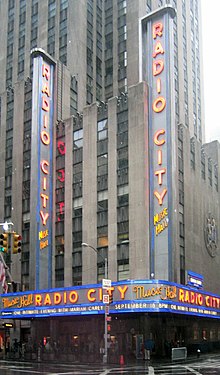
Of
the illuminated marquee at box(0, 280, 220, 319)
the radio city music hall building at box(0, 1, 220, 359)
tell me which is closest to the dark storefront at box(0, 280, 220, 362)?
the illuminated marquee at box(0, 280, 220, 319)

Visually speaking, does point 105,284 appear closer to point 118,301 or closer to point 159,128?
point 118,301

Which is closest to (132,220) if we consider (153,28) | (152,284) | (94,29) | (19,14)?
(152,284)

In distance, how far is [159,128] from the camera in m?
51.8

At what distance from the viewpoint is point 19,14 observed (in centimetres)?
8938

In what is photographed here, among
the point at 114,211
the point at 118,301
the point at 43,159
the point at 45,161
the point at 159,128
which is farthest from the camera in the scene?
the point at 45,161

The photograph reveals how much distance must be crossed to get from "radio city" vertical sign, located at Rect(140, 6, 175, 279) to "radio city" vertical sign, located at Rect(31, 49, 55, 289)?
13.0m

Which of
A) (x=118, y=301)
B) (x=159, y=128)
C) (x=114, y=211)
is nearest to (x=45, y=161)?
(x=114, y=211)

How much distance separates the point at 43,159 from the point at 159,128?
15.1m

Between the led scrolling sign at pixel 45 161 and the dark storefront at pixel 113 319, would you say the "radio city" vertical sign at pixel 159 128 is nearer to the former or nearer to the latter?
the dark storefront at pixel 113 319

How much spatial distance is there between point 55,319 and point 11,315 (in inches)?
191

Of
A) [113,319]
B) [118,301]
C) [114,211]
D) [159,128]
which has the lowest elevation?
[113,319]

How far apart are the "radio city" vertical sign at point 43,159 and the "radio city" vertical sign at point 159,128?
42.8 feet

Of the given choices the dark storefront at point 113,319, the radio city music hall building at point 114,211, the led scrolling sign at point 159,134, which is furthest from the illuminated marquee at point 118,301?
the led scrolling sign at point 159,134

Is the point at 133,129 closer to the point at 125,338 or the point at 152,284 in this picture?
the point at 152,284
